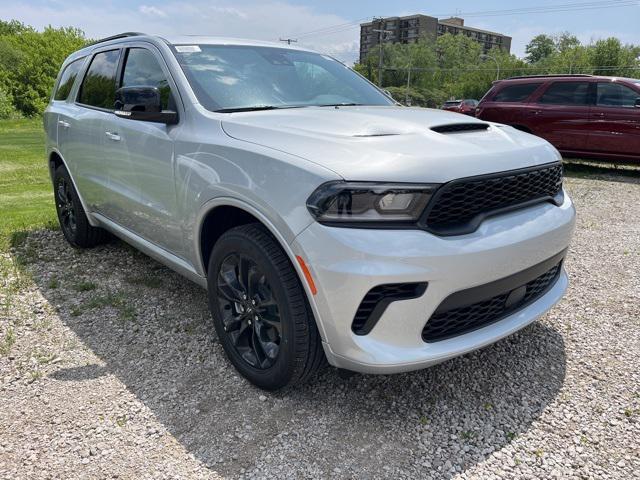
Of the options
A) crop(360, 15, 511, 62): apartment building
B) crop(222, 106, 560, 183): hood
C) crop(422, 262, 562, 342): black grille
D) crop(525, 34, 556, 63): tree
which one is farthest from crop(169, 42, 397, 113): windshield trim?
crop(360, 15, 511, 62): apartment building

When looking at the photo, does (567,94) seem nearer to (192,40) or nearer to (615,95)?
(615,95)

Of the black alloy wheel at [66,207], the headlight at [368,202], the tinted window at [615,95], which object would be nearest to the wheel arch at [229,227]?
the headlight at [368,202]

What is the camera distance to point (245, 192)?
240cm

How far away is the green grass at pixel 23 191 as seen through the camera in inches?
228

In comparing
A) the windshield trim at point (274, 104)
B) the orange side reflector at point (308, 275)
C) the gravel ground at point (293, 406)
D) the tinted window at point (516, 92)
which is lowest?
the gravel ground at point (293, 406)

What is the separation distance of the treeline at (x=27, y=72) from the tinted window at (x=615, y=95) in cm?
3638

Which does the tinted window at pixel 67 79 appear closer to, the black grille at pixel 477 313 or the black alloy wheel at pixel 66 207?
the black alloy wheel at pixel 66 207

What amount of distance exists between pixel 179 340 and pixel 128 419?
806mm

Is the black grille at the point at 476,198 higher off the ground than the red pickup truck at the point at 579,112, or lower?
lower

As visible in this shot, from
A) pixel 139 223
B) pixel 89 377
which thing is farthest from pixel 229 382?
pixel 139 223

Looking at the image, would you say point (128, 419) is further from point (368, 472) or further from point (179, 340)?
point (368, 472)

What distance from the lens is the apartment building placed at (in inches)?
5025

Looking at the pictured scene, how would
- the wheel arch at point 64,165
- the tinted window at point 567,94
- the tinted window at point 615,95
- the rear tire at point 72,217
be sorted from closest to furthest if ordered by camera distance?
the wheel arch at point 64,165, the rear tire at point 72,217, the tinted window at point 615,95, the tinted window at point 567,94

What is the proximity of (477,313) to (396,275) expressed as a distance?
22.3 inches
